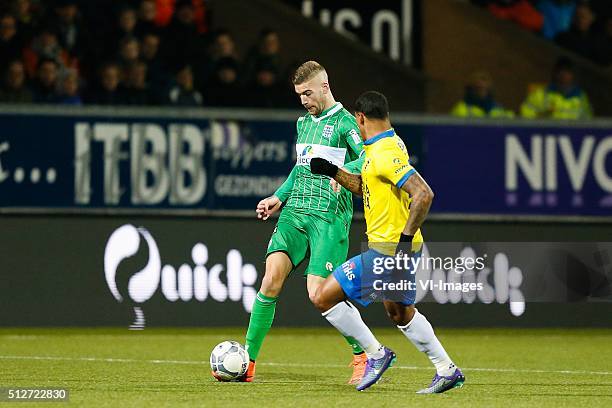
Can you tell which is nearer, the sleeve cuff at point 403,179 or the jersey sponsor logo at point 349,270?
the sleeve cuff at point 403,179

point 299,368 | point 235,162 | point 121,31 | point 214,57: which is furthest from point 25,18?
point 299,368

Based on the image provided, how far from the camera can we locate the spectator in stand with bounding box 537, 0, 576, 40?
61.6 ft

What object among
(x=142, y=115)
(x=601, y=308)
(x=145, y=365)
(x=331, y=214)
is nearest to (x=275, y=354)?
(x=145, y=365)

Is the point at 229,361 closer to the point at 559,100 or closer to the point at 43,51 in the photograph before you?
the point at 43,51

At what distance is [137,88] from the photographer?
14.6m

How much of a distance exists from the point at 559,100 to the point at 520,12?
132 inches

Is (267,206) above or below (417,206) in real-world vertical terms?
below

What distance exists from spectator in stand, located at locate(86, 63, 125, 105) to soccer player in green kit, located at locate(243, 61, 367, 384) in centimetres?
502

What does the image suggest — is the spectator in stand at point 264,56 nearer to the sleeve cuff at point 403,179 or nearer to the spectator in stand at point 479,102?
the spectator in stand at point 479,102

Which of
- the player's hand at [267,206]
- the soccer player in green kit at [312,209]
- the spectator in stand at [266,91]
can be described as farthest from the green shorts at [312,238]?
the spectator in stand at [266,91]

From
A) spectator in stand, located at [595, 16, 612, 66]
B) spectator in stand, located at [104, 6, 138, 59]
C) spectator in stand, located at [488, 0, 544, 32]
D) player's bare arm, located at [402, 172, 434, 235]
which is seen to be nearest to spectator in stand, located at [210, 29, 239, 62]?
spectator in stand, located at [104, 6, 138, 59]

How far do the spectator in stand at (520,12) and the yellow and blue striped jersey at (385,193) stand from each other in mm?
10449

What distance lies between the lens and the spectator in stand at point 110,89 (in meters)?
14.4

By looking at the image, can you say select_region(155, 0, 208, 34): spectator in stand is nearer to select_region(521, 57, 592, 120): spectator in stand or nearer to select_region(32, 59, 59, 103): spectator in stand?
select_region(32, 59, 59, 103): spectator in stand
